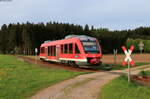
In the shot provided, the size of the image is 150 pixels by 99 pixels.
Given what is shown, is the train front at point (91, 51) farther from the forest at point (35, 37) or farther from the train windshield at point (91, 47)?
A: the forest at point (35, 37)

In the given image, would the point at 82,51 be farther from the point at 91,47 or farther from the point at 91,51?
the point at 91,47

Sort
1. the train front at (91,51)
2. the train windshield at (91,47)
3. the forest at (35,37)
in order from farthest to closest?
the forest at (35,37) → the train windshield at (91,47) → the train front at (91,51)

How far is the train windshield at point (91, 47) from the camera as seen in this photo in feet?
84.8

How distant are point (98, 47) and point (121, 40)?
107067 mm

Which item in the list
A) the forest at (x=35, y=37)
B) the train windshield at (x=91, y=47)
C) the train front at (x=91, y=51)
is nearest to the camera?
the train front at (x=91, y=51)

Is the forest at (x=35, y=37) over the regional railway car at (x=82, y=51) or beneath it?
over

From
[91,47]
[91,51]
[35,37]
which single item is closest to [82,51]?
[91,51]

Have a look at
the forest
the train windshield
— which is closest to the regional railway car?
the train windshield

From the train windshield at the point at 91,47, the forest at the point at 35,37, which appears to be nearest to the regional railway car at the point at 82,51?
the train windshield at the point at 91,47

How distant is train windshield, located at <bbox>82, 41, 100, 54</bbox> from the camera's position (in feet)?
84.8

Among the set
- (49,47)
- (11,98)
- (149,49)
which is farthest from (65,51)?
(149,49)

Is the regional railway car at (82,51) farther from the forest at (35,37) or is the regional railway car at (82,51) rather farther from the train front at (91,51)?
the forest at (35,37)

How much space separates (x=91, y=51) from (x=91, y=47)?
563 millimetres

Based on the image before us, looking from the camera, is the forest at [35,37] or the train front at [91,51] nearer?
the train front at [91,51]
